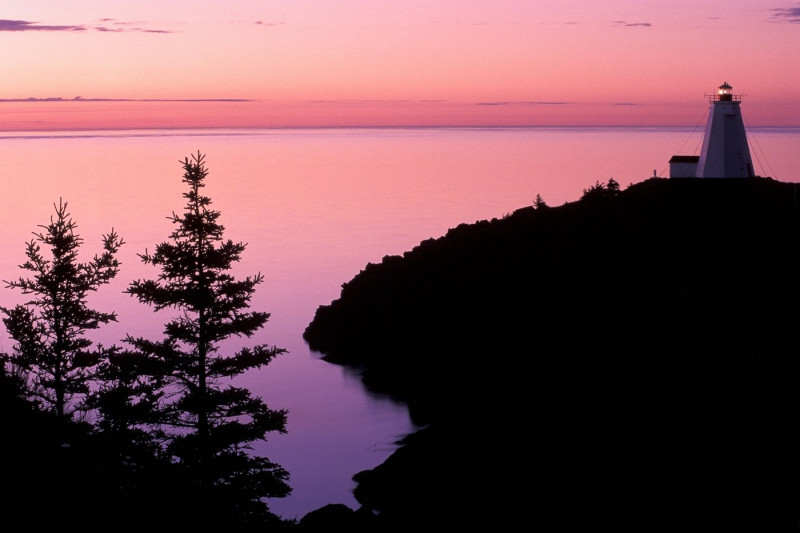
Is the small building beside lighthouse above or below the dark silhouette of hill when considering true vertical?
above

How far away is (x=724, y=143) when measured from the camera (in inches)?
2768

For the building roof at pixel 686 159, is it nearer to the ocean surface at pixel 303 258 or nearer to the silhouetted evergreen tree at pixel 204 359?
the ocean surface at pixel 303 258

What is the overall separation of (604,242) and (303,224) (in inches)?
3875

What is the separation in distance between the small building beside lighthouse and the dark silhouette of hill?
5.12 meters

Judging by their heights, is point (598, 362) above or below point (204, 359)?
below

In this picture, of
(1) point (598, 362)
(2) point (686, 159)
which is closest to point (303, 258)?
(2) point (686, 159)

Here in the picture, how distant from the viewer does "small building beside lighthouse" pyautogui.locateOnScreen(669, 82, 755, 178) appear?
229 feet

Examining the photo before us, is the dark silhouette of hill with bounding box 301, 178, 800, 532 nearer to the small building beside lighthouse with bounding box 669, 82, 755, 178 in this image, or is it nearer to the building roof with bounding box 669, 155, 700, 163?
the small building beside lighthouse with bounding box 669, 82, 755, 178

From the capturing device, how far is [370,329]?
202ft

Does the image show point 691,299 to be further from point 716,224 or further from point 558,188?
point 558,188

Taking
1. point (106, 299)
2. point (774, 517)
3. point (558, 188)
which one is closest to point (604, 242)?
point (774, 517)

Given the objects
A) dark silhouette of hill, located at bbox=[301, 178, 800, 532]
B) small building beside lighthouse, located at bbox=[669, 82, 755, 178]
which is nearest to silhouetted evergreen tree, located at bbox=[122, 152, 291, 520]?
dark silhouette of hill, located at bbox=[301, 178, 800, 532]

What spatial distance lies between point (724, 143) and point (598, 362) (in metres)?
43.6

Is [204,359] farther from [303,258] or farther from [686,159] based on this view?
[303,258]
